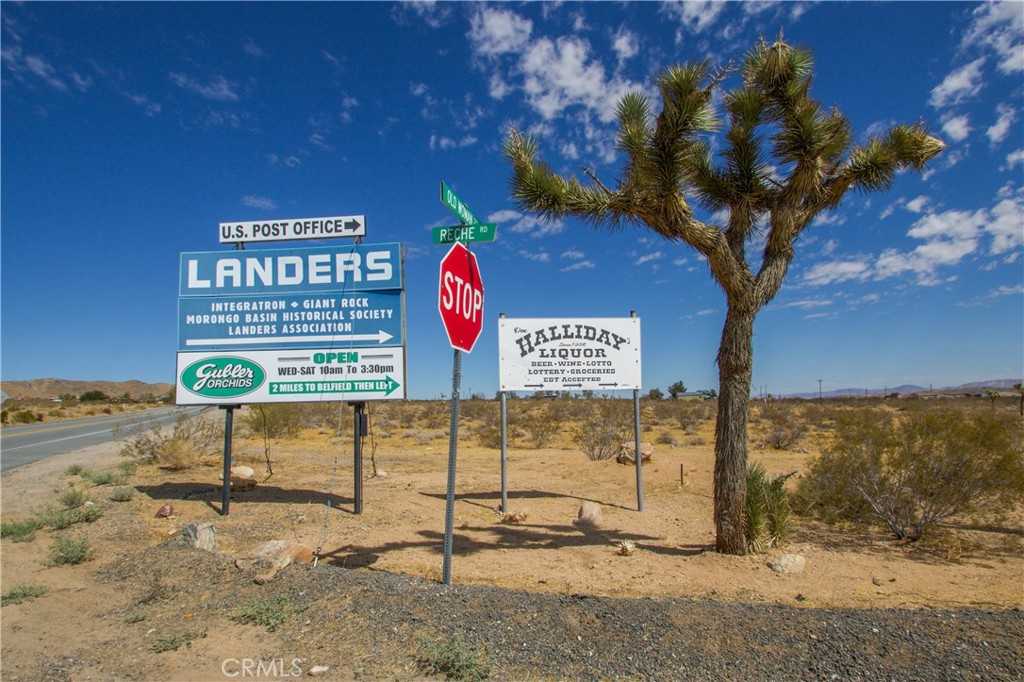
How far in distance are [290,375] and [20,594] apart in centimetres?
455

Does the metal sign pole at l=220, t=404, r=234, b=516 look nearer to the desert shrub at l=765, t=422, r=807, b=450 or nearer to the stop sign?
the stop sign

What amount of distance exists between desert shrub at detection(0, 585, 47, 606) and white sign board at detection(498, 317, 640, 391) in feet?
21.3

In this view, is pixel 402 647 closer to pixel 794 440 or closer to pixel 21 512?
pixel 21 512

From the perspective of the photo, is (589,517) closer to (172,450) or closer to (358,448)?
(358,448)

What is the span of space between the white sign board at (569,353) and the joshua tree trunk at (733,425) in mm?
3410

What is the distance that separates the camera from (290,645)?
4477 millimetres

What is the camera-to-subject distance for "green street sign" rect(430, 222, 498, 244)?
18.2 ft

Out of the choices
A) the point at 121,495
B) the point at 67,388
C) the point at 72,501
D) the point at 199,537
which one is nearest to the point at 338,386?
the point at 199,537

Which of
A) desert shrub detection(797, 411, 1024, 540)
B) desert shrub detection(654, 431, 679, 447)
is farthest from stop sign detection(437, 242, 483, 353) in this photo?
desert shrub detection(654, 431, 679, 447)

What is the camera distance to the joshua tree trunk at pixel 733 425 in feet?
22.4

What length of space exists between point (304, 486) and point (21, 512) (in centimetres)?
447

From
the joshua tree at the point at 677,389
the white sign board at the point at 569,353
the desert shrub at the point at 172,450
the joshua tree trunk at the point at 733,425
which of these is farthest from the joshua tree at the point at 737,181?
the joshua tree at the point at 677,389

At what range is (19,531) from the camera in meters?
7.68

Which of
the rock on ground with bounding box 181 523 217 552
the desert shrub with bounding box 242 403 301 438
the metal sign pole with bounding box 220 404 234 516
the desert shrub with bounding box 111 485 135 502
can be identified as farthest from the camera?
the desert shrub with bounding box 242 403 301 438
